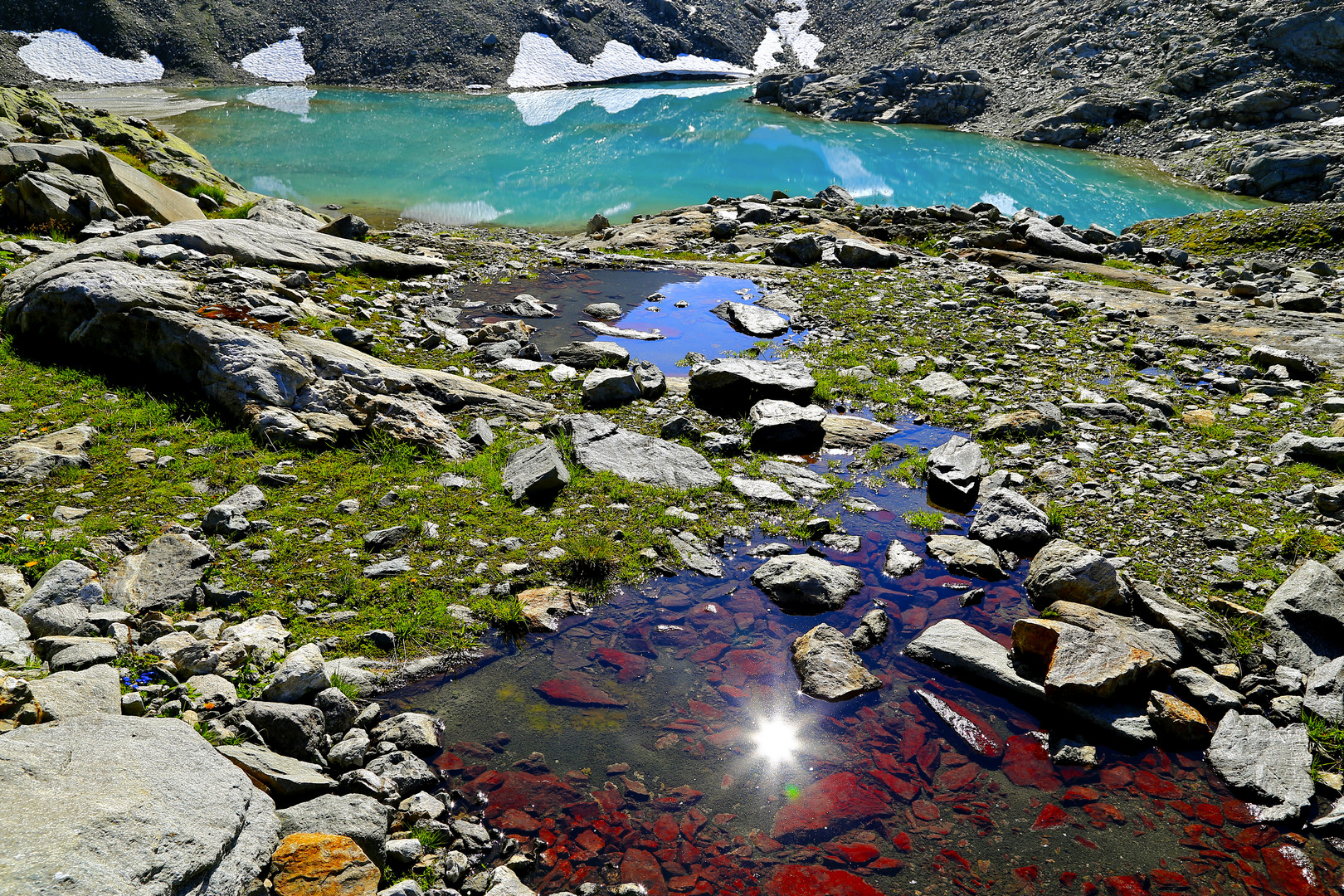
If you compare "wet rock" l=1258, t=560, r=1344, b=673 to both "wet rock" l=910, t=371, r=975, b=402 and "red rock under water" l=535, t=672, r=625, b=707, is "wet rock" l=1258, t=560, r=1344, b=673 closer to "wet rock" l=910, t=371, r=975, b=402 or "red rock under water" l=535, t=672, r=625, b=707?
"wet rock" l=910, t=371, r=975, b=402

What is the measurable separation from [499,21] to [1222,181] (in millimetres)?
95203

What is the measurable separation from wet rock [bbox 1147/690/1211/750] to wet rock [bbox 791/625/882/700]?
248 cm

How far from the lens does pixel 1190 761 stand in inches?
251

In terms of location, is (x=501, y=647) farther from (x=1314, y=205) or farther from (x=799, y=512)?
(x=1314, y=205)

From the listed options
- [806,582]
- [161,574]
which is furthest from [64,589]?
[806,582]

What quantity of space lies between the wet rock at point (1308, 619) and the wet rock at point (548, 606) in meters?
7.29

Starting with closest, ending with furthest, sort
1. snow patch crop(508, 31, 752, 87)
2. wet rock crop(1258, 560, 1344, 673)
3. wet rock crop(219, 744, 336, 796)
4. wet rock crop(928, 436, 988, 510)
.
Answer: wet rock crop(219, 744, 336, 796), wet rock crop(1258, 560, 1344, 673), wet rock crop(928, 436, 988, 510), snow patch crop(508, 31, 752, 87)

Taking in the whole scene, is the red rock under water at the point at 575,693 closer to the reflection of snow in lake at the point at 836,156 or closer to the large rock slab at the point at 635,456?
the large rock slab at the point at 635,456

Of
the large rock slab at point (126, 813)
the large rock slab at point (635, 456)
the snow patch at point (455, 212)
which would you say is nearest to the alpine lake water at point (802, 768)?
the large rock slab at point (635, 456)

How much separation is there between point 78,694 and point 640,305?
1610 cm

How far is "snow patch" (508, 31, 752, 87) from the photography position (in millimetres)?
102188

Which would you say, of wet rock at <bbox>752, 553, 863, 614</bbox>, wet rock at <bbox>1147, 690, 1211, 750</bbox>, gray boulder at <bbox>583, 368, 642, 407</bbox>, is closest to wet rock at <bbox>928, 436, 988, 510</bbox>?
wet rock at <bbox>752, 553, 863, 614</bbox>

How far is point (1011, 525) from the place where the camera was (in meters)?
9.32

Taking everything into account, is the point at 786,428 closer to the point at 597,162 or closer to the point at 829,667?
the point at 829,667
